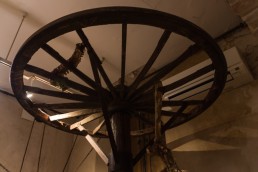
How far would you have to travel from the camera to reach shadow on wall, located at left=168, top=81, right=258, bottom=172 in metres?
1.70

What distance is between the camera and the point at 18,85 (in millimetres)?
1391

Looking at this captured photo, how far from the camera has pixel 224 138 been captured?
183cm

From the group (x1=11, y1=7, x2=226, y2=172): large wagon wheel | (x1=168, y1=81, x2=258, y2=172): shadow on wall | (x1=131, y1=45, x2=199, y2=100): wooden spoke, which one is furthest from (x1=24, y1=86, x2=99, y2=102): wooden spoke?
(x1=168, y1=81, x2=258, y2=172): shadow on wall

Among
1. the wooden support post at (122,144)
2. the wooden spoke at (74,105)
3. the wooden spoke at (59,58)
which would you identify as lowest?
the wooden support post at (122,144)

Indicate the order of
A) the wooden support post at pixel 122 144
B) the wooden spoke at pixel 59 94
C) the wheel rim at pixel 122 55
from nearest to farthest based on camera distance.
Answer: the wheel rim at pixel 122 55
the wooden support post at pixel 122 144
the wooden spoke at pixel 59 94

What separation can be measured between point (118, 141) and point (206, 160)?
75 centimetres

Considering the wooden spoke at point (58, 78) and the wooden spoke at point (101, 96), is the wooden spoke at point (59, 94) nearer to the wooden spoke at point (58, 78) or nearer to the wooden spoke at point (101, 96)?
the wooden spoke at point (58, 78)

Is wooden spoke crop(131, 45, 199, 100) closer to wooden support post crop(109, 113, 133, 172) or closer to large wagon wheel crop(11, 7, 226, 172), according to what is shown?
large wagon wheel crop(11, 7, 226, 172)

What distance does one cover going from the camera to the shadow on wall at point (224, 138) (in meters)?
1.70

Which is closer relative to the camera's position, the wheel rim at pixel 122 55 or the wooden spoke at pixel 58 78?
the wheel rim at pixel 122 55

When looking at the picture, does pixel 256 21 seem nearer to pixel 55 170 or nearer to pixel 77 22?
pixel 77 22

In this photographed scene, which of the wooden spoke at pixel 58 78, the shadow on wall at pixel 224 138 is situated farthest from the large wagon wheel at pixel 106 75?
the shadow on wall at pixel 224 138

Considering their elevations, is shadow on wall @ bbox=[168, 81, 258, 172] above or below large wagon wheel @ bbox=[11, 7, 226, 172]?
below

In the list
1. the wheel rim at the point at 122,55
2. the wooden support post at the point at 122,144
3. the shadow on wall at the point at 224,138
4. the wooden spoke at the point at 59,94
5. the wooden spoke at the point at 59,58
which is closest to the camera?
the wheel rim at the point at 122,55
